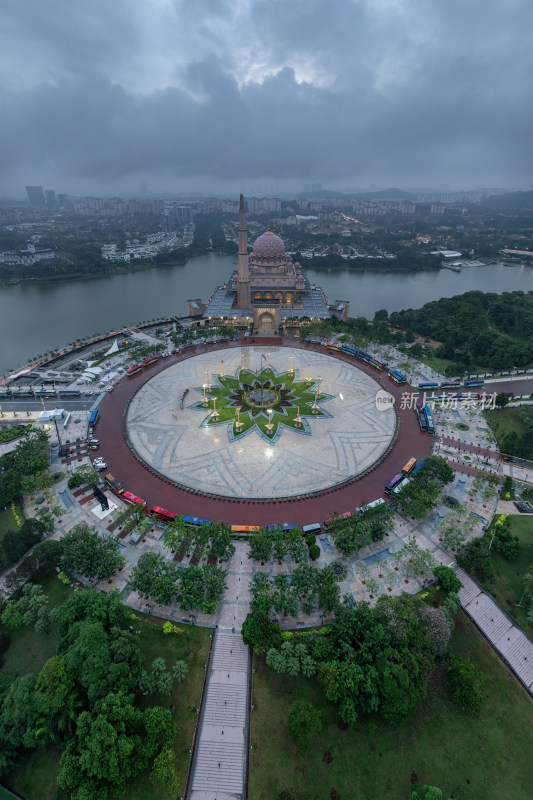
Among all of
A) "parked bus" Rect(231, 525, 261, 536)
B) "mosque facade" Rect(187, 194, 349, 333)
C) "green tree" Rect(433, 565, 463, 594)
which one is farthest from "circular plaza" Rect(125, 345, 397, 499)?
"mosque facade" Rect(187, 194, 349, 333)

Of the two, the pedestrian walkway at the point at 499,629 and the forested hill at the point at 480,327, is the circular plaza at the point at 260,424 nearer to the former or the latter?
the pedestrian walkway at the point at 499,629

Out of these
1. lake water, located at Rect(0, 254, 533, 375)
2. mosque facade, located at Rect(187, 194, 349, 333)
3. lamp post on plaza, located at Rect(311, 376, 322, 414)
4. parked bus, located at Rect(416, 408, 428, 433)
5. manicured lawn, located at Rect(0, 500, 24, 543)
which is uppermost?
mosque facade, located at Rect(187, 194, 349, 333)

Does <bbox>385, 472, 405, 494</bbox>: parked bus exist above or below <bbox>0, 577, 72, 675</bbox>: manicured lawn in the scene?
above

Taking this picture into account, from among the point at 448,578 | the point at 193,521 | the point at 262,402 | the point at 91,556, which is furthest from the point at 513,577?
the point at 91,556

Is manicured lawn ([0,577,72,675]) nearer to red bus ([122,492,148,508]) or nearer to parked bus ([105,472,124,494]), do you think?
red bus ([122,492,148,508])

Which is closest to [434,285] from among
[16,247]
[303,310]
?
[303,310]

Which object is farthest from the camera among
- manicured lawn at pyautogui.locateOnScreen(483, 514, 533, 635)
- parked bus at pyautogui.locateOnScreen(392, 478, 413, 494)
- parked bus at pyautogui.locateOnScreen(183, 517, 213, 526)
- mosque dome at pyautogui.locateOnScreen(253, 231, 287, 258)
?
mosque dome at pyautogui.locateOnScreen(253, 231, 287, 258)
